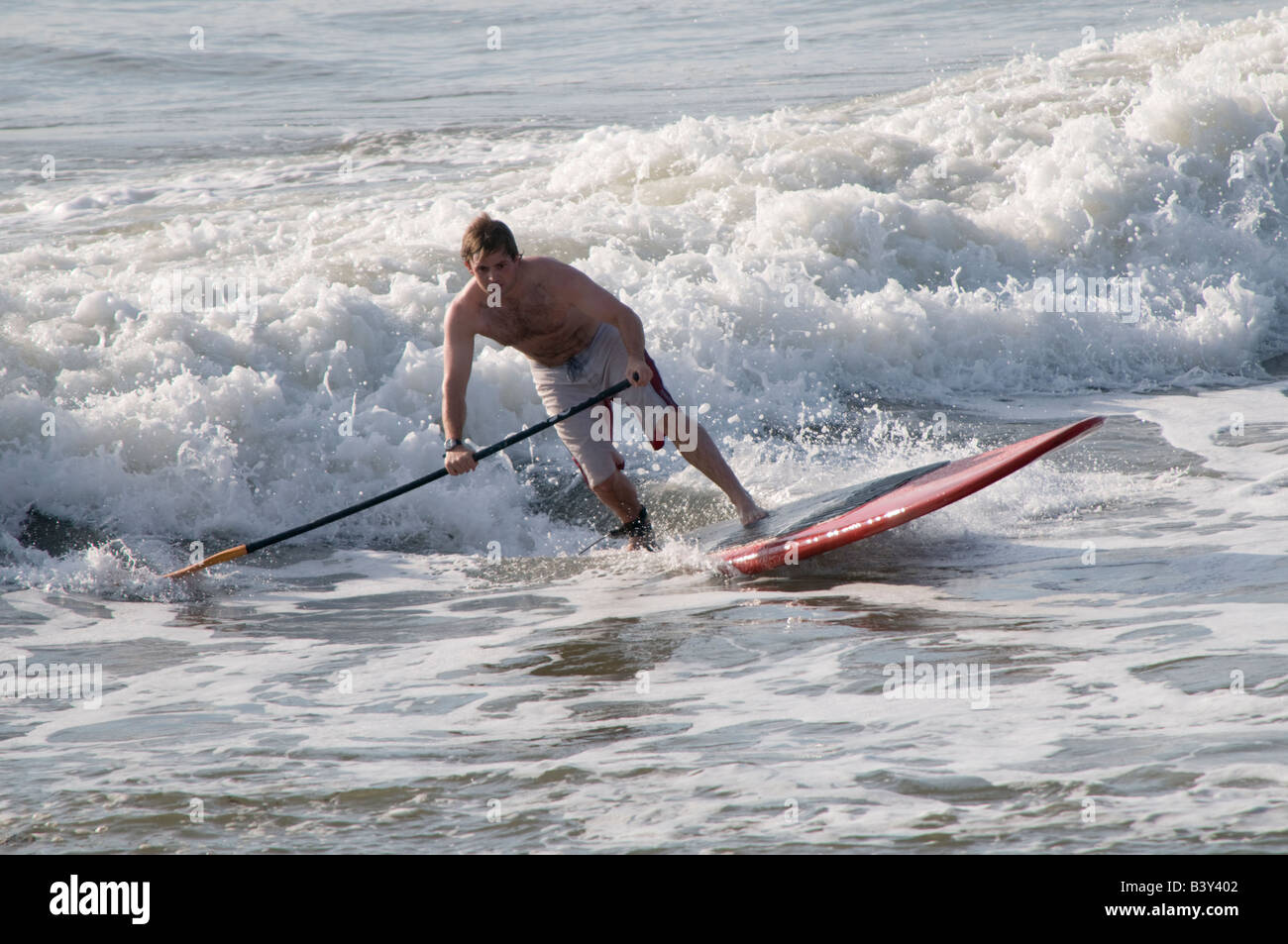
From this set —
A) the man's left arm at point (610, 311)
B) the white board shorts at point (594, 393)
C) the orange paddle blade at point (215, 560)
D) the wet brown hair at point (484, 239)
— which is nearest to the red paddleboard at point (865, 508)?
the white board shorts at point (594, 393)

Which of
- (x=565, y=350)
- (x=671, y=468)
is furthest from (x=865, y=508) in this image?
(x=671, y=468)

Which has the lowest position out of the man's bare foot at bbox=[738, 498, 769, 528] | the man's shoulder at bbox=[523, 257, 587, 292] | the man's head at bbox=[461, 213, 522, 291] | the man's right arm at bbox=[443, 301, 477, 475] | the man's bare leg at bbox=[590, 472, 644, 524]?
the man's bare foot at bbox=[738, 498, 769, 528]

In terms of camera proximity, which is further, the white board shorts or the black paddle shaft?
the white board shorts

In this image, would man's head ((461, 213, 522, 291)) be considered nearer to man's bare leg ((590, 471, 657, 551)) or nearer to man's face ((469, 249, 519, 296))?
man's face ((469, 249, 519, 296))

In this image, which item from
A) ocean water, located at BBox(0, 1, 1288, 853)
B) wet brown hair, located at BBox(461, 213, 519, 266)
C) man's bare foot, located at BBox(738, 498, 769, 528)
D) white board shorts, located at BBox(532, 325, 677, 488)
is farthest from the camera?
man's bare foot, located at BBox(738, 498, 769, 528)

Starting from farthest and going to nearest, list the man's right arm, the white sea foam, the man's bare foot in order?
the white sea foam
the man's bare foot
the man's right arm

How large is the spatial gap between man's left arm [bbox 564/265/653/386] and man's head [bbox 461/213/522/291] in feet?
0.98

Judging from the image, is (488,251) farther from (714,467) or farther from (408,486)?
(714,467)

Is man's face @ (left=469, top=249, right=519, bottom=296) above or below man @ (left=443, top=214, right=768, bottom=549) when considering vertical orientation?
above

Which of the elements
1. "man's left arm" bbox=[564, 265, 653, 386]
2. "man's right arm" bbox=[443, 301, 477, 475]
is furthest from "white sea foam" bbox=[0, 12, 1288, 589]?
"man's left arm" bbox=[564, 265, 653, 386]

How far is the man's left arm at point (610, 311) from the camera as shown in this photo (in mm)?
4973

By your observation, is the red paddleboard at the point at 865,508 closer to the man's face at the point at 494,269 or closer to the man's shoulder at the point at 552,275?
the man's shoulder at the point at 552,275

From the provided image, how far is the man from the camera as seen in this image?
484cm

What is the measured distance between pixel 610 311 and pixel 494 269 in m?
0.52
